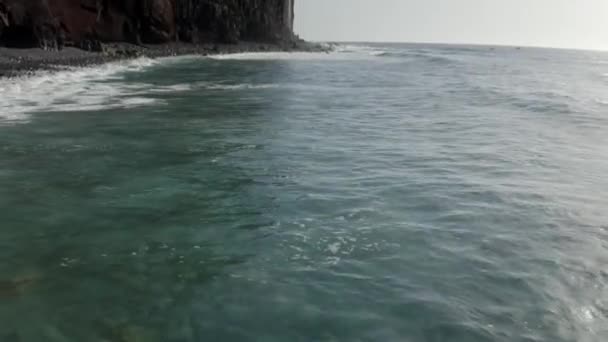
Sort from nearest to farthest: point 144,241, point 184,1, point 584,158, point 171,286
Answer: point 171,286, point 144,241, point 584,158, point 184,1

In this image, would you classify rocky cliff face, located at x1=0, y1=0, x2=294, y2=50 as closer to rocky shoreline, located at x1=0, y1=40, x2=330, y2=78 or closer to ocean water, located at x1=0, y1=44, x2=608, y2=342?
rocky shoreline, located at x1=0, y1=40, x2=330, y2=78

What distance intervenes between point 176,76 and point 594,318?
30339 mm

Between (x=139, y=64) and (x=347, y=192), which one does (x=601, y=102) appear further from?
(x=139, y=64)

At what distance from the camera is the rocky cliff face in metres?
35.4

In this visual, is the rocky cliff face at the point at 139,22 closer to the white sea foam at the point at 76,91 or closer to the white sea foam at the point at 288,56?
the white sea foam at the point at 76,91

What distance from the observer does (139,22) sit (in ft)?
176

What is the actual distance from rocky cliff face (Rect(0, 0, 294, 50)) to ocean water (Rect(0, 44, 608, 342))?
21861 mm

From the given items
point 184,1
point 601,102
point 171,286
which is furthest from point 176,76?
point 184,1

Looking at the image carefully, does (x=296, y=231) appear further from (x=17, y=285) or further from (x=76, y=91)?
(x=76, y=91)

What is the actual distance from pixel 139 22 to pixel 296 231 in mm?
51144

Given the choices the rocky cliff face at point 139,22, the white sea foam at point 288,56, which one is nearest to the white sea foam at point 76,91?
the rocky cliff face at point 139,22

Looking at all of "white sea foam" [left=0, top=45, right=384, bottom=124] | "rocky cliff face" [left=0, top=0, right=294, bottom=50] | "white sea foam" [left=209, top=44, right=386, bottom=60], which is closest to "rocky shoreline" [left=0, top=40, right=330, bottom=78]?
"rocky cliff face" [left=0, top=0, right=294, bottom=50]

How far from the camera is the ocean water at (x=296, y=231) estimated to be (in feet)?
17.4

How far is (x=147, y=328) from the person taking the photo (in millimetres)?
5047
